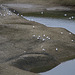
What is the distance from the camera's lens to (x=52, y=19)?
19.4 meters

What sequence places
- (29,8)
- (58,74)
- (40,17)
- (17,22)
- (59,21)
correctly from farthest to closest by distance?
(29,8)
(40,17)
(59,21)
(17,22)
(58,74)

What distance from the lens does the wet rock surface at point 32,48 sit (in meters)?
11.3

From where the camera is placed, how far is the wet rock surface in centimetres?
1130

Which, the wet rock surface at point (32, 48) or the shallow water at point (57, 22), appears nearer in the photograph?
the wet rock surface at point (32, 48)

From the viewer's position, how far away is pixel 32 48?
41.0 ft

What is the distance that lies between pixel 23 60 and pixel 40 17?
9163 mm

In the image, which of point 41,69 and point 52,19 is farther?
point 52,19

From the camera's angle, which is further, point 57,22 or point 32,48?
point 57,22

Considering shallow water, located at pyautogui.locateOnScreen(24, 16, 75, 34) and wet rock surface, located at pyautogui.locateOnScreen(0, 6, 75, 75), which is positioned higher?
wet rock surface, located at pyautogui.locateOnScreen(0, 6, 75, 75)

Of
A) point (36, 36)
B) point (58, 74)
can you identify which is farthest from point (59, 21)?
point (58, 74)

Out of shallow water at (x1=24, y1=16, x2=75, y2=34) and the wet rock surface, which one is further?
shallow water at (x1=24, y1=16, x2=75, y2=34)

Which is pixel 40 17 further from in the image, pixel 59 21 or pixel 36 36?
pixel 36 36

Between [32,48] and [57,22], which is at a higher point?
[32,48]

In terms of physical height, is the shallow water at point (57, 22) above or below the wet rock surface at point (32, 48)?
below
